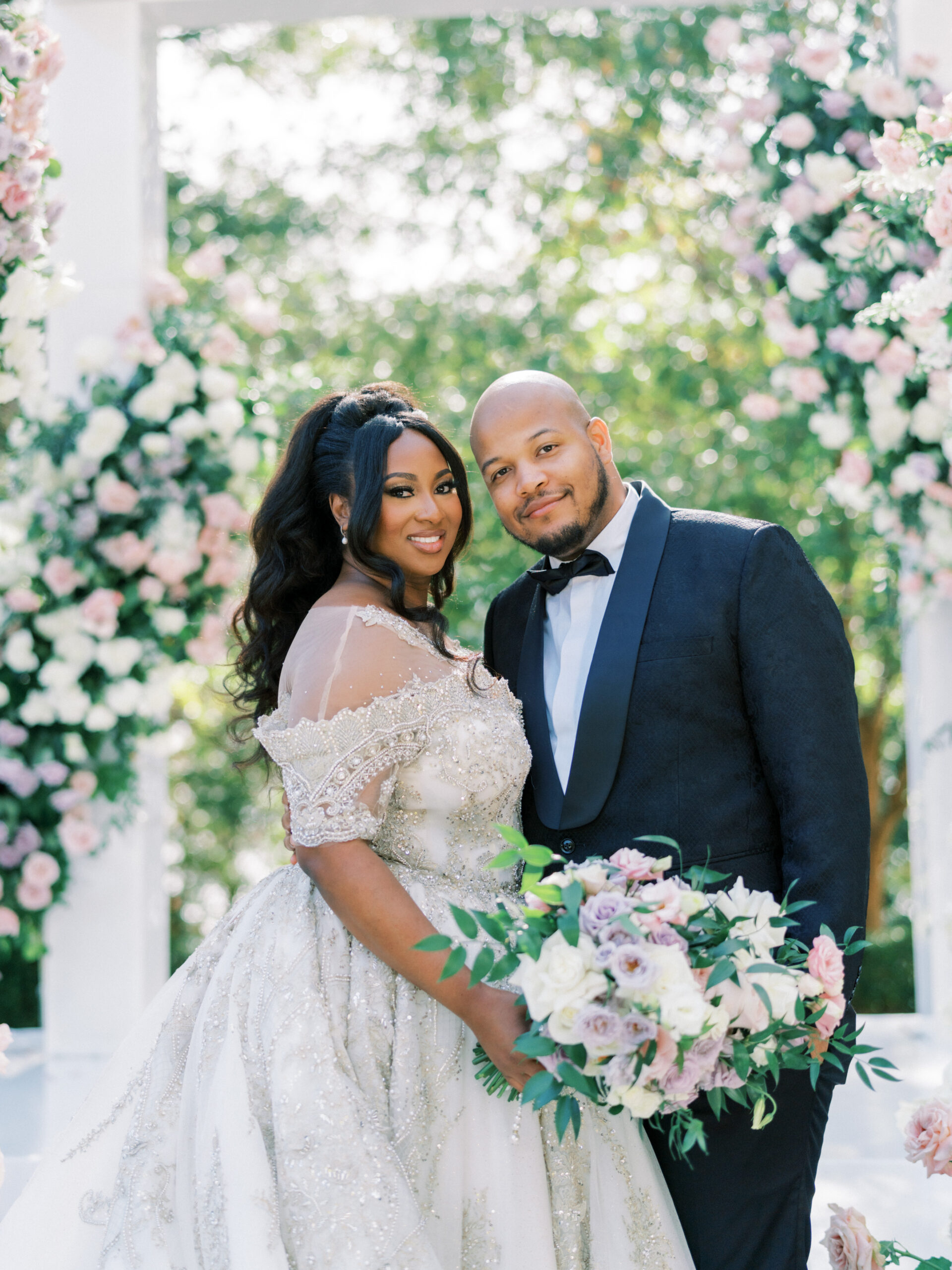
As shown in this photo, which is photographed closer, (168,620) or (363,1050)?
(363,1050)

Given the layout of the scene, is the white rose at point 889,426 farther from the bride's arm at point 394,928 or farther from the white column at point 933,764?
the bride's arm at point 394,928

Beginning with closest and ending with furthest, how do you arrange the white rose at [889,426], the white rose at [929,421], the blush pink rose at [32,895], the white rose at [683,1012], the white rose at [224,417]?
the white rose at [683,1012]
the white rose at [929,421]
the white rose at [889,426]
the blush pink rose at [32,895]
the white rose at [224,417]

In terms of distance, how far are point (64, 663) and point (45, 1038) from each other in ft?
4.60

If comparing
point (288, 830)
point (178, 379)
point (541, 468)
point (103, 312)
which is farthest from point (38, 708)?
point (541, 468)

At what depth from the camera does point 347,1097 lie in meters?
2.09

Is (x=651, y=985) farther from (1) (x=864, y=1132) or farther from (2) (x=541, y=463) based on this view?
(1) (x=864, y=1132)

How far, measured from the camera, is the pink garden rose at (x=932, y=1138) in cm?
229

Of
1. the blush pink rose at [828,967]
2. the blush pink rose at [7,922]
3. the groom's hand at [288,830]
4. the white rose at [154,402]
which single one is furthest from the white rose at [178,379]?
the blush pink rose at [828,967]

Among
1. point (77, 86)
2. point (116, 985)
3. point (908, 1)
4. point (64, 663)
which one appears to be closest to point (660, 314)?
point (908, 1)

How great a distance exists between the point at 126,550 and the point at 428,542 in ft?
7.23

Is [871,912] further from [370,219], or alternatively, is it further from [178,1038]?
[178,1038]

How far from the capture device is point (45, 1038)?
4.50 meters

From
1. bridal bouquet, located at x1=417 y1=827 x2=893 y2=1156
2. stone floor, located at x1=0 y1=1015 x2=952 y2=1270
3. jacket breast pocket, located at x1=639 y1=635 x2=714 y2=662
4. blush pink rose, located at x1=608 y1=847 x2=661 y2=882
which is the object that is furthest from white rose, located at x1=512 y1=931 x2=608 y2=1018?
stone floor, located at x1=0 y1=1015 x2=952 y2=1270

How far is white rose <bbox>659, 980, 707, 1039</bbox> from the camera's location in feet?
5.54
